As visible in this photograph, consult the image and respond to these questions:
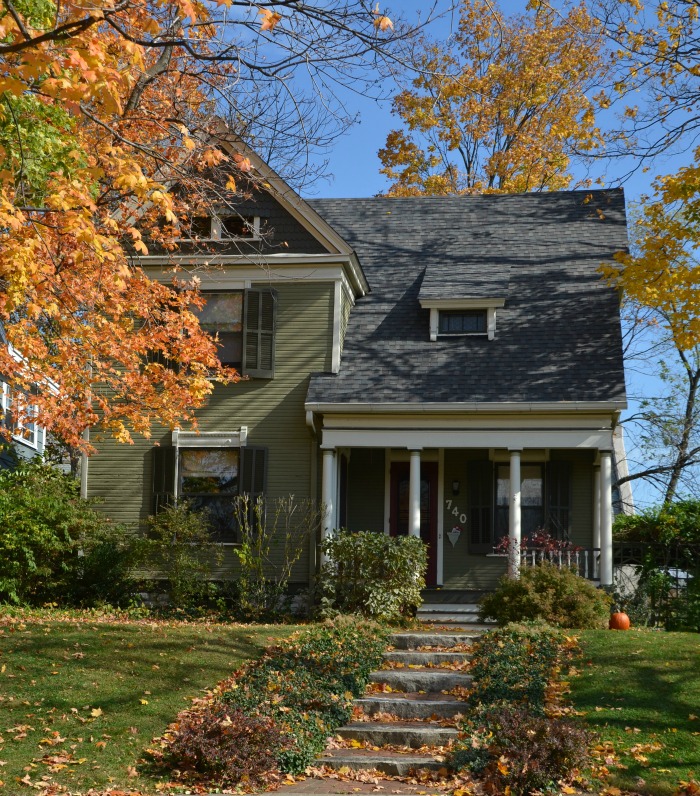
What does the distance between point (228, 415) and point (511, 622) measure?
6857mm

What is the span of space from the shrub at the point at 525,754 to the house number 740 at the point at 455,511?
934cm

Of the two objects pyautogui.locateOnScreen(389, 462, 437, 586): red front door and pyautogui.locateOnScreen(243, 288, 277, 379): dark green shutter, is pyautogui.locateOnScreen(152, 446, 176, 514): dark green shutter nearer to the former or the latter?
pyautogui.locateOnScreen(243, 288, 277, 379): dark green shutter

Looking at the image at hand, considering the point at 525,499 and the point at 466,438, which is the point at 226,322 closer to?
the point at 466,438

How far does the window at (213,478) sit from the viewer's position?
695 inches

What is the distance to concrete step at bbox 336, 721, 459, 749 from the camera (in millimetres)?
9891

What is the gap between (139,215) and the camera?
54.4 feet

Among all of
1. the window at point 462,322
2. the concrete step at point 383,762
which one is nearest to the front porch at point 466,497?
the window at point 462,322

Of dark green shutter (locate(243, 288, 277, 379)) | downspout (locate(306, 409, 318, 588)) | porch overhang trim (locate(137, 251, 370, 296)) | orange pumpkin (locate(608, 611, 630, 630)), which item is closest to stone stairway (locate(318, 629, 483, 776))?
orange pumpkin (locate(608, 611, 630, 630))

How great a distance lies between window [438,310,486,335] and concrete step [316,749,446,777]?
10.5 meters

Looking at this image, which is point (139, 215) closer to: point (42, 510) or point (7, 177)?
point (42, 510)

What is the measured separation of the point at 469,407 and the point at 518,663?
6341mm

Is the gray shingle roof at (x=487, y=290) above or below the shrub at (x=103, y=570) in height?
above

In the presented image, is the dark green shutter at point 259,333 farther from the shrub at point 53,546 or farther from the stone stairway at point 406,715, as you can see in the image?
the stone stairway at point 406,715

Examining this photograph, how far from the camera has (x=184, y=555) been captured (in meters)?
16.6
